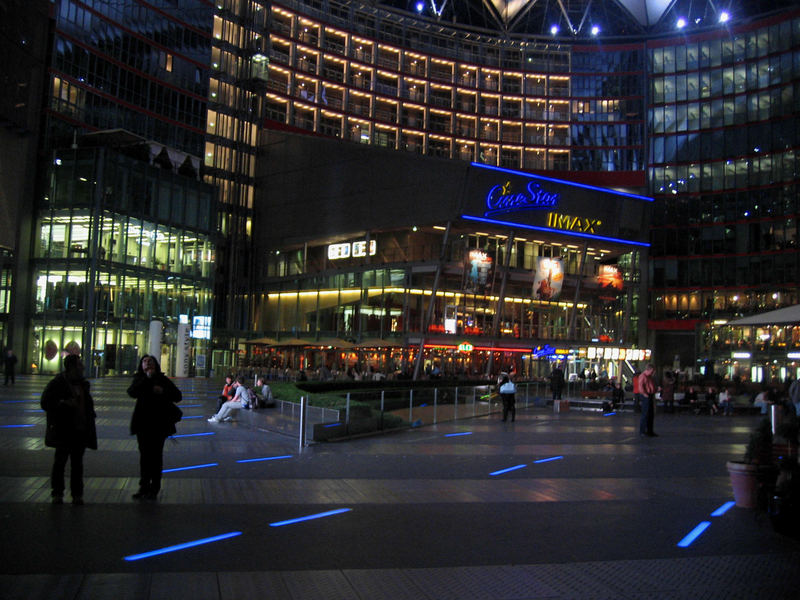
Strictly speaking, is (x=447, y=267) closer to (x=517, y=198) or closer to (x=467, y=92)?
(x=517, y=198)

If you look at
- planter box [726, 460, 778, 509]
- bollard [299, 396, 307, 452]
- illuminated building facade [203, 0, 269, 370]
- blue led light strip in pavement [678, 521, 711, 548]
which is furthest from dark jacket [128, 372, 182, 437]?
illuminated building facade [203, 0, 269, 370]

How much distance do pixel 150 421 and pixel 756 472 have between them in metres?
7.54

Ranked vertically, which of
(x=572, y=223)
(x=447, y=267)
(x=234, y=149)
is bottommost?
(x=447, y=267)

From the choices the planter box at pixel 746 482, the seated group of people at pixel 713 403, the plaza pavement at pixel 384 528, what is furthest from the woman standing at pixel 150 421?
the seated group of people at pixel 713 403

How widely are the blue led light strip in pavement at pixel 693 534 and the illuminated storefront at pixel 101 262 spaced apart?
37.3 meters

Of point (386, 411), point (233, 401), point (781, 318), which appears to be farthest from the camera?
point (386, 411)

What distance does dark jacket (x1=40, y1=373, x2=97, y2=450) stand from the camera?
29.3 feet

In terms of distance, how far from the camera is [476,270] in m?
54.8

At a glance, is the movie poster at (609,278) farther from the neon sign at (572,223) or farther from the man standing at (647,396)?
the man standing at (647,396)

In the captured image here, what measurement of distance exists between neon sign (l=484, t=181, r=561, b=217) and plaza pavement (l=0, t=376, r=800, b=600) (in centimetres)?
3946

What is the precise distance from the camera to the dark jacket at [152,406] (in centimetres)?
941

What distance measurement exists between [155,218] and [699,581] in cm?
4817

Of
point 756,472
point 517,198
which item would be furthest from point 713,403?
point 517,198

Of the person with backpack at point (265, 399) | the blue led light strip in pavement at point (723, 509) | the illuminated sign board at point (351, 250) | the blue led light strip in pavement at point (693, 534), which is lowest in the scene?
the blue led light strip in pavement at point (723, 509)
